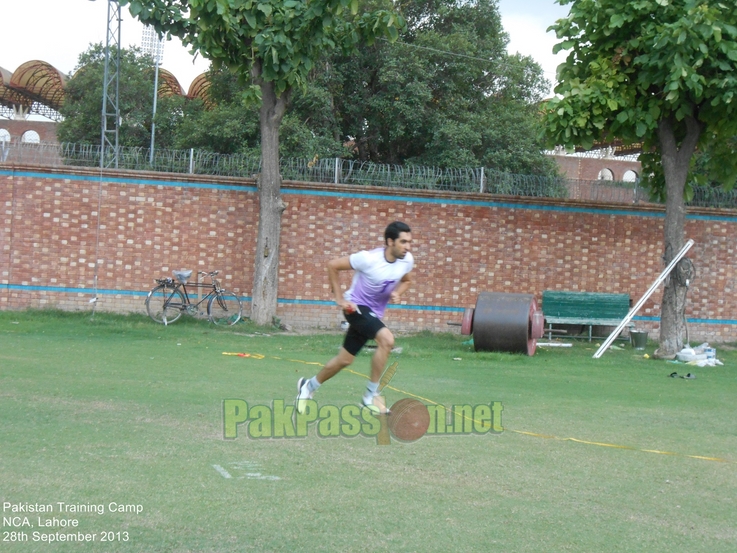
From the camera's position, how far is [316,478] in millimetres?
5293

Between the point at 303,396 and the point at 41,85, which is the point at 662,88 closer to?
the point at 303,396

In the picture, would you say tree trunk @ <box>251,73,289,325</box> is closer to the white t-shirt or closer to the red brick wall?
the red brick wall

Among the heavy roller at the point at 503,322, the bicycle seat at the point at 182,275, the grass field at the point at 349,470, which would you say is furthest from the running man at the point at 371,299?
the bicycle seat at the point at 182,275

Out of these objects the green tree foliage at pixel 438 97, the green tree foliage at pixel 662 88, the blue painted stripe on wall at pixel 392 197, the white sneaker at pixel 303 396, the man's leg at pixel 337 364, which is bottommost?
the white sneaker at pixel 303 396

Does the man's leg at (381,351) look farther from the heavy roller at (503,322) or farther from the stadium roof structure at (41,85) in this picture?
the stadium roof structure at (41,85)

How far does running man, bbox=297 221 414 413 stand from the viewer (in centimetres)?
716

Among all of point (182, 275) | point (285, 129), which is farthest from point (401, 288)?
point (285, 129)

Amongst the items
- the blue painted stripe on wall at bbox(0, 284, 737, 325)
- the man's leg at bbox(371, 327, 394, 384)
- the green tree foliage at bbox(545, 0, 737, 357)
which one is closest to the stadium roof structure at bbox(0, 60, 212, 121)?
the blue painted stripe on wall at bbox(0, 284, 737, 325)

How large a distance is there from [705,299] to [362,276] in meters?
13.1

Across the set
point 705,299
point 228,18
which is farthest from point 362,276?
point 705,299

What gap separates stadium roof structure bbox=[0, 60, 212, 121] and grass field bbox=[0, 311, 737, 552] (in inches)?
1266

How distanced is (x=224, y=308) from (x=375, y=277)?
32.4 feet

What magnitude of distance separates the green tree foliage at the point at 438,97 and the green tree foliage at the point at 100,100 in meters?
9.37

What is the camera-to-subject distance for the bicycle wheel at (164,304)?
16.2 m
